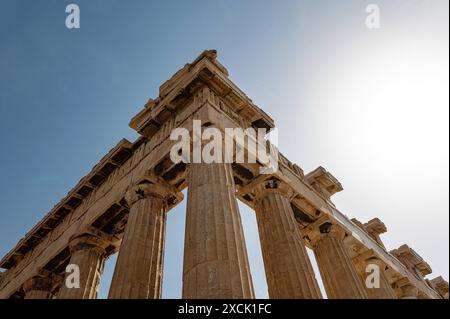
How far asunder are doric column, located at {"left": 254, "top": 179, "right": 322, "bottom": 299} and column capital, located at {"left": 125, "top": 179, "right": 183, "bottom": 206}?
4.33 m

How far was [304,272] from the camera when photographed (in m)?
12.8

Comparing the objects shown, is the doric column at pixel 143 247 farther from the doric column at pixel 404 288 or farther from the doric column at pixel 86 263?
the doric column at pixel 404 288

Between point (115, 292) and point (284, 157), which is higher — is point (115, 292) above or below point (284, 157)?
below

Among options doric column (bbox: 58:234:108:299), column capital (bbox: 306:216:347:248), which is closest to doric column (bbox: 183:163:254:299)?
Answer: doric column (bbox: 58:234:108:299)

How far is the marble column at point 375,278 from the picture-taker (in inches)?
742

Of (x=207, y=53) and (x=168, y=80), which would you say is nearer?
(x=207, y=53)

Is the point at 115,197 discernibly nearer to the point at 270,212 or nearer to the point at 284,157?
the point at 270,212

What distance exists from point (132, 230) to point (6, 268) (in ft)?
62.4

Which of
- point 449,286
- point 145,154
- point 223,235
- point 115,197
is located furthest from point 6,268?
point 449,286

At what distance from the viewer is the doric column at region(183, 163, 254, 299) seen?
8.85m

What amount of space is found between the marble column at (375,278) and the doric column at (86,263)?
562 inches

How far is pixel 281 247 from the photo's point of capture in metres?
13.8

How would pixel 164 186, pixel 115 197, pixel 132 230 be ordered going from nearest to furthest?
pixel 132 230 → pixel 164 186 → pixel 115 197

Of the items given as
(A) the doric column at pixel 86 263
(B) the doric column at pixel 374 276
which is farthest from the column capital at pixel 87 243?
(B) the doric column at pixel 374 276
